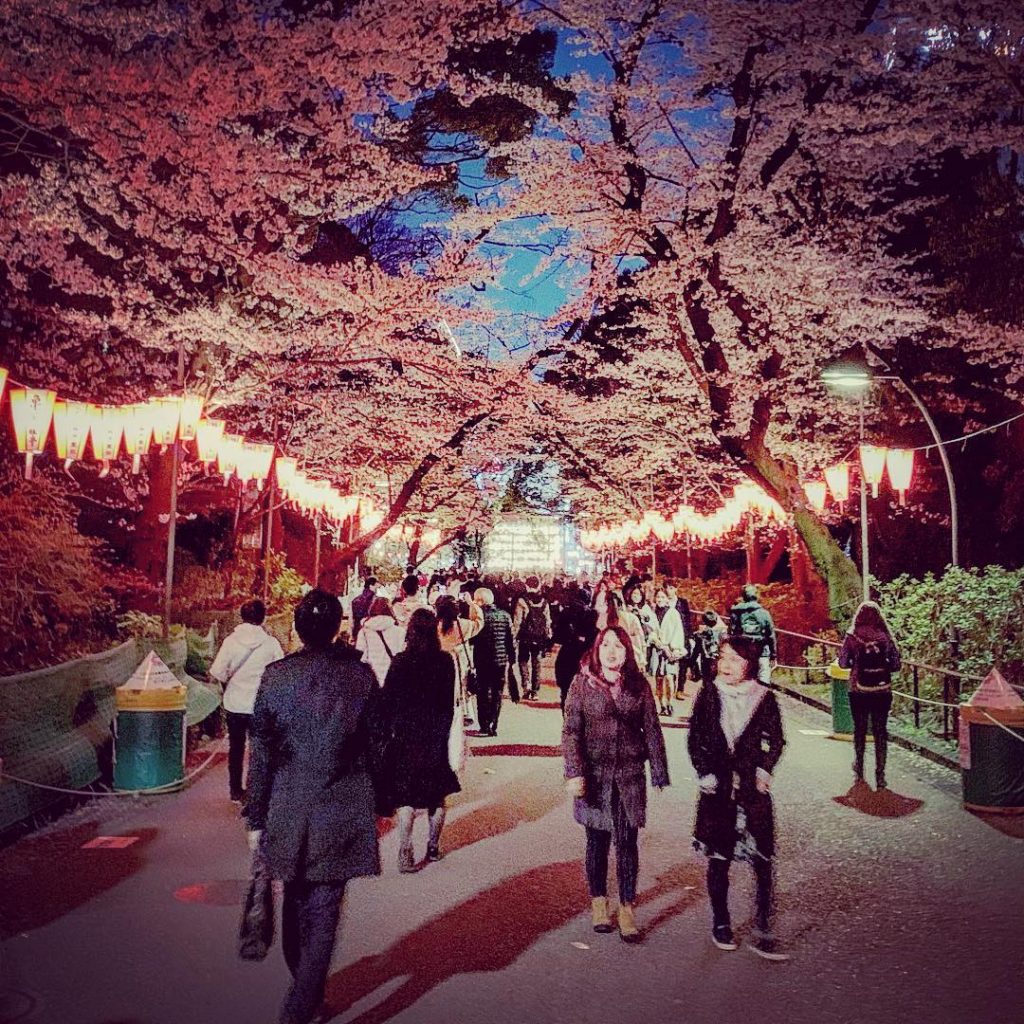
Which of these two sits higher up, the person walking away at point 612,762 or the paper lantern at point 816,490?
the paper lantern at point 816,490

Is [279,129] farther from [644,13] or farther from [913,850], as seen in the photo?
[913,850]

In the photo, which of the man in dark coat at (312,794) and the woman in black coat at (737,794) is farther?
the woman in black coat at (737,794)

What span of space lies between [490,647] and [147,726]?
4766 millimetres

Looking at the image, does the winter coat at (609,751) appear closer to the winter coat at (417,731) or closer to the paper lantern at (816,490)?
the winter coat at (417,731)

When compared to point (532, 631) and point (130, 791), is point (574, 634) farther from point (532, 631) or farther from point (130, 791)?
point (532, 631)

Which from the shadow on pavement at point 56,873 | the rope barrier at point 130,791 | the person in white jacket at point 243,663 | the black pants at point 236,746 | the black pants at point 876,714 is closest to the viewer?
the shadow on pavement at point 56,873

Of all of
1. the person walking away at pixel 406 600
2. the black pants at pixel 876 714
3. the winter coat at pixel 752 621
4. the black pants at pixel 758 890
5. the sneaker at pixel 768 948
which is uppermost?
the person walking away at pixel 406 600

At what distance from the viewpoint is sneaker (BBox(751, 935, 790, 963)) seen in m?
4.98

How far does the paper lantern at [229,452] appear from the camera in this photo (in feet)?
55.3

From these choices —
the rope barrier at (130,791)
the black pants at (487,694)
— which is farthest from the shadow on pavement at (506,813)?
the rope barrier at (130,791)

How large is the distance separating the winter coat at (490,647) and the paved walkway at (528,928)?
384 cm

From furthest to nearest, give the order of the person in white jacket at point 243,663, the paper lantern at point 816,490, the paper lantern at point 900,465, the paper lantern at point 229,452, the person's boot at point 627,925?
the paper lantern at point 816,490
the paper lantern at point 229,452
the paper lantern at point 900,465
the person in white jacket at point 243,663
the person's boot at point 627,925

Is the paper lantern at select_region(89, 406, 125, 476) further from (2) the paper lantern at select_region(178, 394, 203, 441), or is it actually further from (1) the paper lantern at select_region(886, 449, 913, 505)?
(1) the paper lantern at select_region(886, 449, 913, 505)

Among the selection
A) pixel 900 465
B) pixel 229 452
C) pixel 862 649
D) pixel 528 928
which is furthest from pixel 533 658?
pixel 528 928
